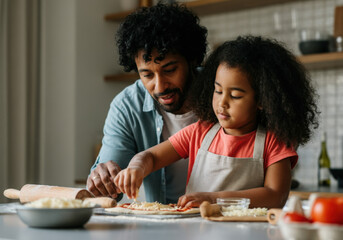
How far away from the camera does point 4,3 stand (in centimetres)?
337

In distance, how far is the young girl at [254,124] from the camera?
63.9 inches

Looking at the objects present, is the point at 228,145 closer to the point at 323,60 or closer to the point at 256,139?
the point at 256,139

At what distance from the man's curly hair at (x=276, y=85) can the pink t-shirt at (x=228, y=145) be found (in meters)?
0.04

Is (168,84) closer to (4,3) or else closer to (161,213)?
(161,213)

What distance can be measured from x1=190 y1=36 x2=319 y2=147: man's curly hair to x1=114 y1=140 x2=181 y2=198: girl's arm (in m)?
0.34

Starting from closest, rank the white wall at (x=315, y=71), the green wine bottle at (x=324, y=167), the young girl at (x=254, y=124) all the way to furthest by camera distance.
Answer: the young girl at (x=254, y=124) → the green wine bottle at (x=324, y=167) → the white wall at (x=315, y=71)

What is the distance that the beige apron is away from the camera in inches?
64.2

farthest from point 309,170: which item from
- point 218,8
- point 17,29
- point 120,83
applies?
point 17,29

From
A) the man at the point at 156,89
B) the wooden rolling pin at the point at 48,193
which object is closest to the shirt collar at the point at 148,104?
the man at the point at 156,89

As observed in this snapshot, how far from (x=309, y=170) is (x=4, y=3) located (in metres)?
2.28

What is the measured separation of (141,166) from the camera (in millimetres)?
1619

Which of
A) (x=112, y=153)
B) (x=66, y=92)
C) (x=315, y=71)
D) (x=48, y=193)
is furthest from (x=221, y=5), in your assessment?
(x=48, y=193)

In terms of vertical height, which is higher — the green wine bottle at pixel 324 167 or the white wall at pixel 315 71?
the white wall at pixel 315 71

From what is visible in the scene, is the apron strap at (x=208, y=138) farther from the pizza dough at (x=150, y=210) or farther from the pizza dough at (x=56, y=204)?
the pizza dough at (x=56, y=204)
